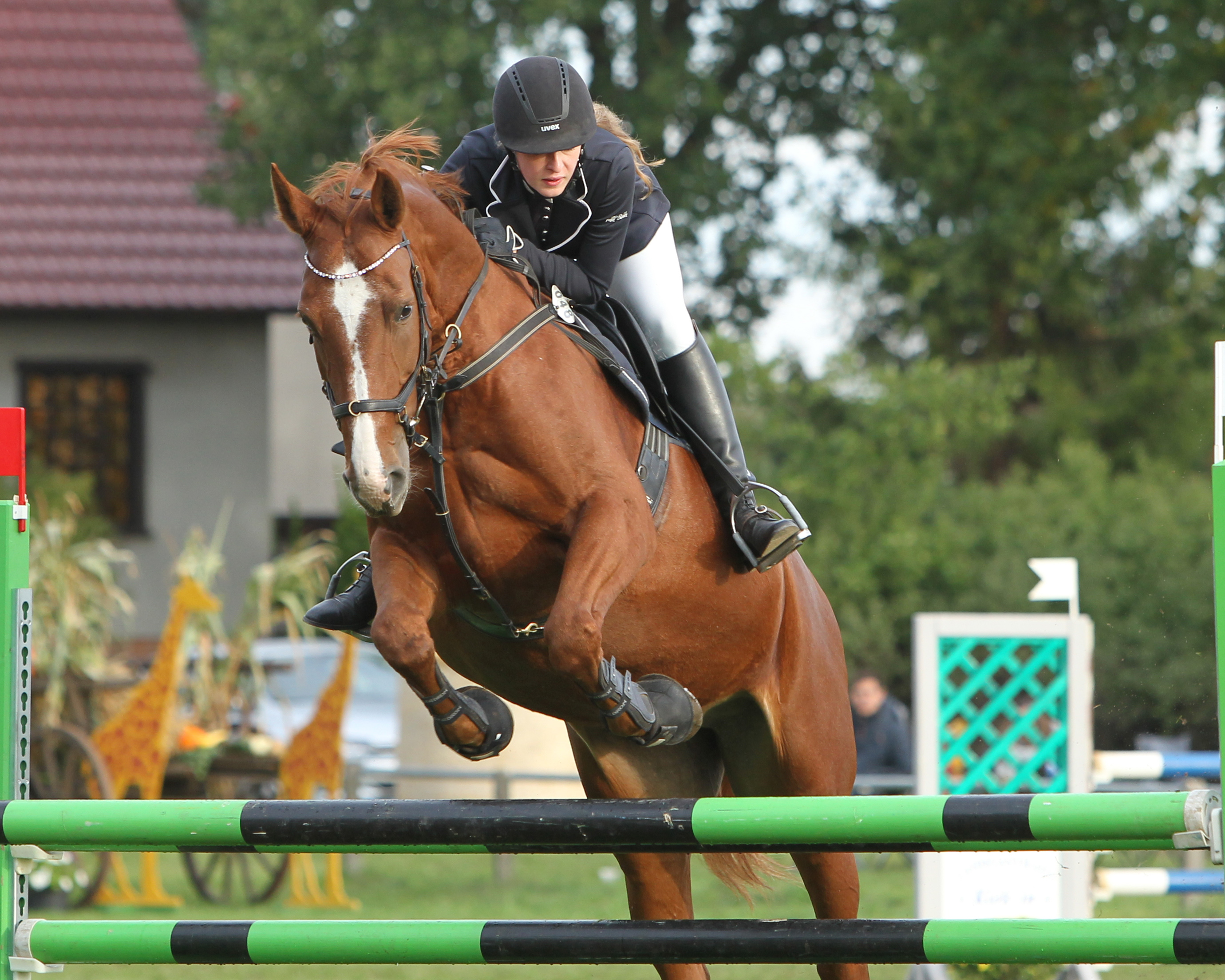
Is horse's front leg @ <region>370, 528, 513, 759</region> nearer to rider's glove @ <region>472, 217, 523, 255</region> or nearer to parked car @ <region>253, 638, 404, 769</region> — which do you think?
rider's glove @ <region>472, 217, 523, 255</region>

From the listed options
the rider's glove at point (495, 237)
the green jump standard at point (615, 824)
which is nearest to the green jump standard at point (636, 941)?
the green jump standard at point (615, 824)

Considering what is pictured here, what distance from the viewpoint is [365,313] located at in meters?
3.04

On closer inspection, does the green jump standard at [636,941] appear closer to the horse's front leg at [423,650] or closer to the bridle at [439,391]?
the horse's front leg at [423,650]

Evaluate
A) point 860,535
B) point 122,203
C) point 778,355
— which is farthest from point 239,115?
point 860,535

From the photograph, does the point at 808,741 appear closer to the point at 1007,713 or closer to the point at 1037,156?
the point at 1007,713

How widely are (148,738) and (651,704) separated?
734cm

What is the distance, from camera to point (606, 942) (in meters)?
2.90

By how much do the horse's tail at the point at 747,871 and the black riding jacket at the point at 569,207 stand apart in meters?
1.64

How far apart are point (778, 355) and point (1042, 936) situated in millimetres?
12348

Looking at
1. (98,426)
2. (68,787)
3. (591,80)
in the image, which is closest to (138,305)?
(98,426)

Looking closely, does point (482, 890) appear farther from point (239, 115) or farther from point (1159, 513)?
point (239, 115)

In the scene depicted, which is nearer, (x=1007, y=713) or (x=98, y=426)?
(x=1007, y=713)

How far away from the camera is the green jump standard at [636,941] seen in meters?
2.65

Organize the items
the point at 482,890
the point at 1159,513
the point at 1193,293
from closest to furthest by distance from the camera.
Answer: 1. the point at 482,890
2. the point at 1159,513
3. the point at 1193,293
